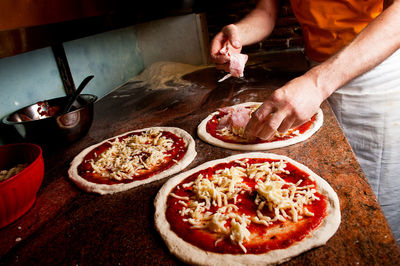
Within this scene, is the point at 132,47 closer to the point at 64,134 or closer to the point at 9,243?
the point at 64,134

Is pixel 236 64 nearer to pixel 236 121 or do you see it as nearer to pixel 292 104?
pixel 236 121

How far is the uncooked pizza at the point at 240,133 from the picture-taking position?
185 centimetres

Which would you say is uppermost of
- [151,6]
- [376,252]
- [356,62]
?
[151,6]

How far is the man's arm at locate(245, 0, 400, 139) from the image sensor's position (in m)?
1.49

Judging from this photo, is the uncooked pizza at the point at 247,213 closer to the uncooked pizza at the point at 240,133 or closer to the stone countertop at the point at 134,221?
the stone countertop at the point at 134,221

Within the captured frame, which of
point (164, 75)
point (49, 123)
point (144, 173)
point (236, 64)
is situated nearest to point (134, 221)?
point (144, 173)

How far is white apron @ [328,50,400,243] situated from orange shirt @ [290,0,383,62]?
0.35 metres

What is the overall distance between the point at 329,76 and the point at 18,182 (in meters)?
1.71

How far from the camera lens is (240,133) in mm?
1966

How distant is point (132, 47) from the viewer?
4320 millimetres

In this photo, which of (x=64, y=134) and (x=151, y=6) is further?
(x=151, y=6)

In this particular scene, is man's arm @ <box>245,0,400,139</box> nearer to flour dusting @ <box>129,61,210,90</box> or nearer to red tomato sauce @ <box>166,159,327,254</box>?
red tomato sauce @ <box>166,159,327,254</box>

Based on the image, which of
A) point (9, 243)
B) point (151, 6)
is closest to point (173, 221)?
point (9, 243)

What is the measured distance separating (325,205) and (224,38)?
173cm
